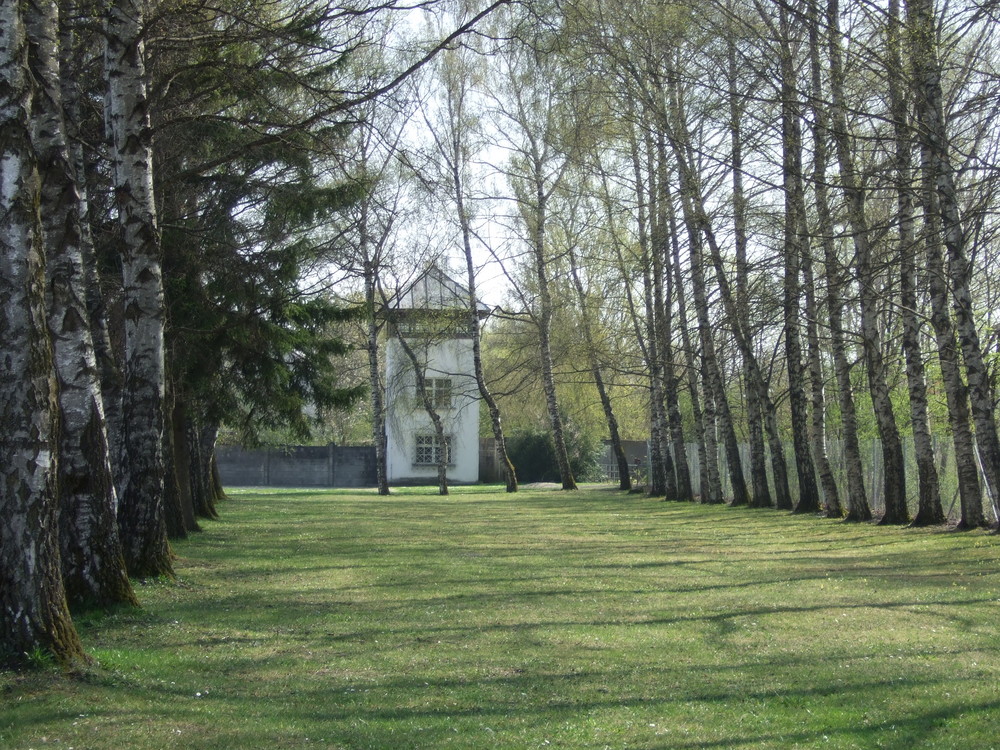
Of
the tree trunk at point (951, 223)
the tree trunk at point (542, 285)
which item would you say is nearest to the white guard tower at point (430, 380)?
the tree trunk at point (542, 285)

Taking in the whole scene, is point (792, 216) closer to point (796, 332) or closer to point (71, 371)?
point (796, 332)

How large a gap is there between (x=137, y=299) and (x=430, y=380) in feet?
124

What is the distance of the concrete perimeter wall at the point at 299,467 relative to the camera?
180ft

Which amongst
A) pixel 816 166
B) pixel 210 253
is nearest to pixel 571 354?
pixel 816 166

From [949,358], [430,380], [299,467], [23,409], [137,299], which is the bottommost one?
[299,467]

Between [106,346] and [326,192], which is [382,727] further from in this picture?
[326,192]

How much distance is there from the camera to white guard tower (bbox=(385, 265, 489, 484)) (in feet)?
133

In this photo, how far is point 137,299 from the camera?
11547 millimetres

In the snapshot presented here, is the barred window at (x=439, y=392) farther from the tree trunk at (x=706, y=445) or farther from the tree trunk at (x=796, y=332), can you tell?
the tree trunk at (x=796, y=332)

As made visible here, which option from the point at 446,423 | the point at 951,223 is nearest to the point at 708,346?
the point at 951,223

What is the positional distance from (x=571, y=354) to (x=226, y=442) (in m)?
22.1

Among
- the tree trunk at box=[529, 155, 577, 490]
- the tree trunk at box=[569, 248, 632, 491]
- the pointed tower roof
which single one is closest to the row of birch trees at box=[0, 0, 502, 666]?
the tree trunk at box=[569, 248, 632, 491]

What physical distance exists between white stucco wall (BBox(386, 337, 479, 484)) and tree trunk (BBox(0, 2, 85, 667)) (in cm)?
3596

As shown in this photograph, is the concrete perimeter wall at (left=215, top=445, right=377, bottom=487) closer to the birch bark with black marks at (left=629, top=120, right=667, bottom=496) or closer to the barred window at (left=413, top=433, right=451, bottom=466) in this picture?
the barred window at (left=413, top=433, right=451, bottom=466)
